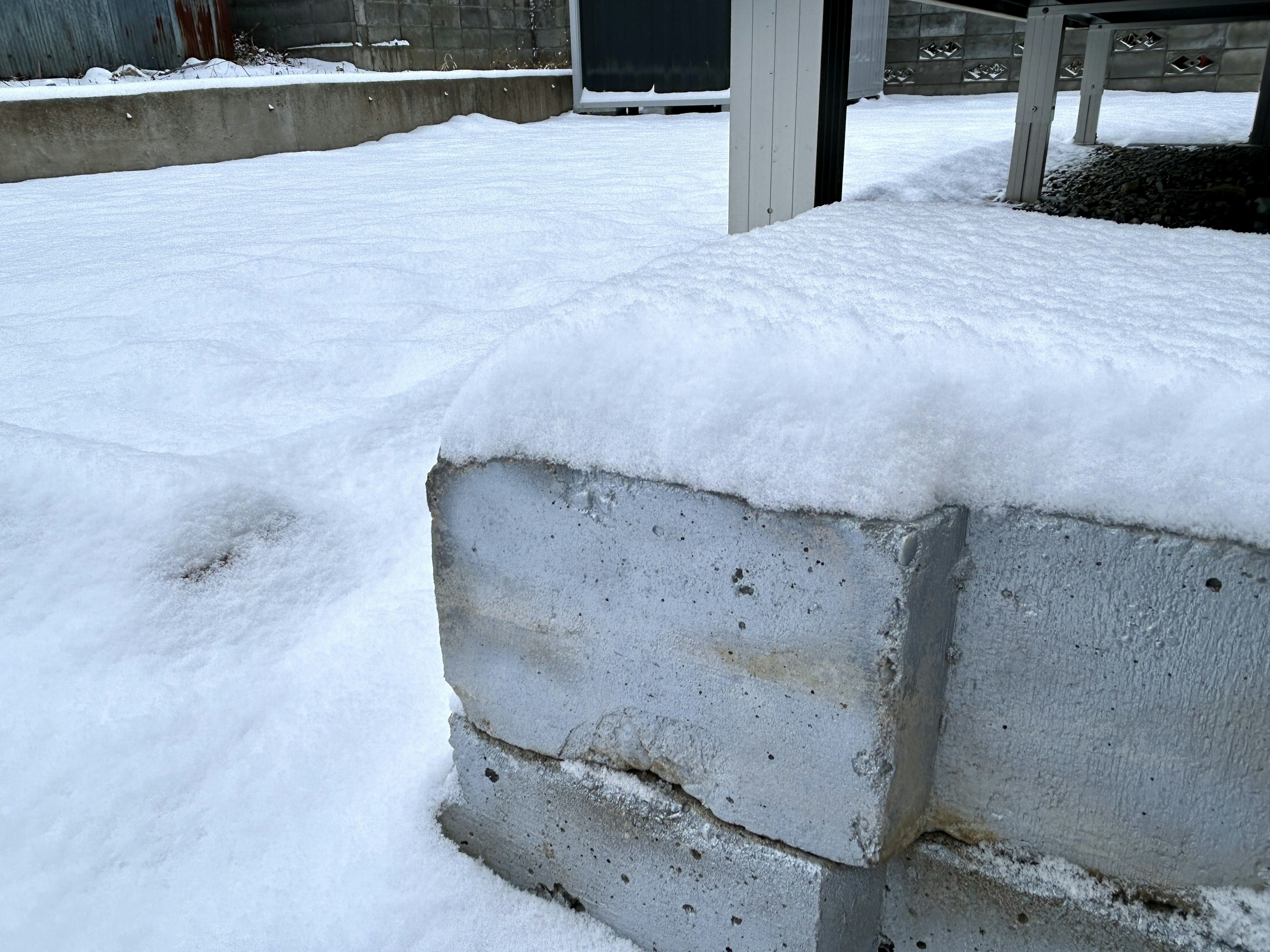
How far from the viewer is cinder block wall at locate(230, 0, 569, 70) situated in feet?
24.3

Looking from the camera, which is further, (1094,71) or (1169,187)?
(1094,71)

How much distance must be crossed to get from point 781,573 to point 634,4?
7.59m

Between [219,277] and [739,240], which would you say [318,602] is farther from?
[219,277]

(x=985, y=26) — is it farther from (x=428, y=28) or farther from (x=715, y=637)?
(x=715, y=637)

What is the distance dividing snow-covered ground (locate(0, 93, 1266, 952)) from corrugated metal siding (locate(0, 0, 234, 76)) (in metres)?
3.82

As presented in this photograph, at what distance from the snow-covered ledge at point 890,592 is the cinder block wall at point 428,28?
7.60 metres

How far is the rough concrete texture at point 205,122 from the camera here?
436 centimetres

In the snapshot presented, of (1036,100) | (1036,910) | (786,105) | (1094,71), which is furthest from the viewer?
(1094,71)

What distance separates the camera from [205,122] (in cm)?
493

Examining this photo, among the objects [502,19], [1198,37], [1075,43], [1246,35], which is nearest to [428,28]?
[502,19]

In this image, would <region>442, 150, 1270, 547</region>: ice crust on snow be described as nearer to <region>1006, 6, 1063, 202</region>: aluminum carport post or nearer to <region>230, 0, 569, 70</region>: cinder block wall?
<region>1006, 6, 1063, 202</region>: aluminum carport post

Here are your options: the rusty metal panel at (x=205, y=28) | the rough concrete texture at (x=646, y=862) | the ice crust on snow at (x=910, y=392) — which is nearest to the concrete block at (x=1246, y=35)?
the ice crust on snow at (x=910, y=392)

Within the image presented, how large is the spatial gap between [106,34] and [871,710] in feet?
25.1

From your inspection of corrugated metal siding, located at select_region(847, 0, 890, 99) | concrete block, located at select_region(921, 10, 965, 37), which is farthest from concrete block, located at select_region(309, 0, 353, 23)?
concrete block, located at select_region(921, 10, 965, 37)
